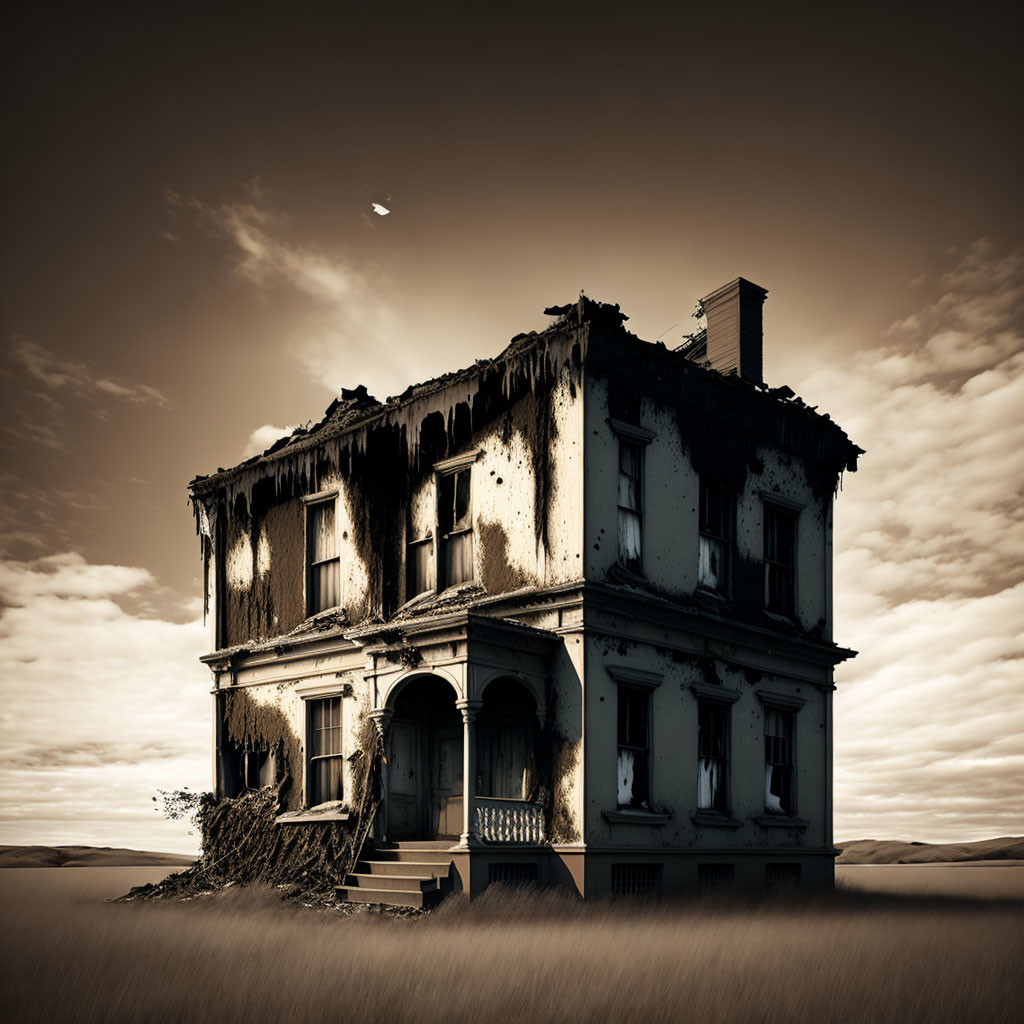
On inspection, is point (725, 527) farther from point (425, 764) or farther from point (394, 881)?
point (394, 881)

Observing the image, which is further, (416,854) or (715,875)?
(715,875)

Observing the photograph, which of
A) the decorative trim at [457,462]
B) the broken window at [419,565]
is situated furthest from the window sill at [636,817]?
the decorative trim at [457,462]

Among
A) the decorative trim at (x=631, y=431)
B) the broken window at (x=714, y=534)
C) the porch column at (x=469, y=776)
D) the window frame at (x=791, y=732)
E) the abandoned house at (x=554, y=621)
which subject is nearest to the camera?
the porch column at (x=469, y=776)

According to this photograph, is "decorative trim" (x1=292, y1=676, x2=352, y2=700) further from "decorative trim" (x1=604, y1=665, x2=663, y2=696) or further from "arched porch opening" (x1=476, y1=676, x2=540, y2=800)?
"decorative trim" (x1=604, y1=665, x2=663, y2=696)

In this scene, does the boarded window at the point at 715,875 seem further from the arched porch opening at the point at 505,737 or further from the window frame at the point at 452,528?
the window frame at the point at 452,528

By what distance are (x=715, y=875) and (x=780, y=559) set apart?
6.65 meters

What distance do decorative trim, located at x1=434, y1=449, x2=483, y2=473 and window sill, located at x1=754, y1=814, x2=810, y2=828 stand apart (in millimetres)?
8580

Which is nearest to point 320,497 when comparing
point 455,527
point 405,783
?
point 455,527

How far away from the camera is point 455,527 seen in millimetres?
20328

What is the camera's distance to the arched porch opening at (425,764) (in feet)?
64.2

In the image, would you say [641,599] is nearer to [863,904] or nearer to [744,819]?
[744,819]

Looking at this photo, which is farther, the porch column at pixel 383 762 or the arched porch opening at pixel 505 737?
the arched porch opening at pixel 505 737

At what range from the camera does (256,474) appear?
2444cm

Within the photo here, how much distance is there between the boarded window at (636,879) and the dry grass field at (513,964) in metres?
0.97
